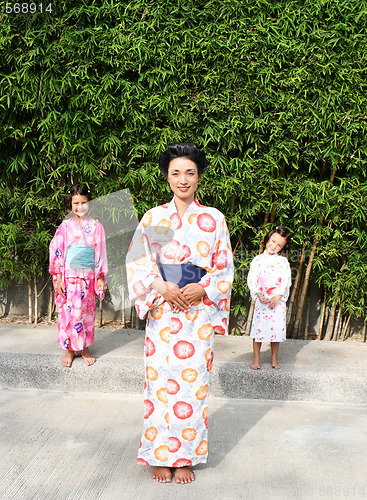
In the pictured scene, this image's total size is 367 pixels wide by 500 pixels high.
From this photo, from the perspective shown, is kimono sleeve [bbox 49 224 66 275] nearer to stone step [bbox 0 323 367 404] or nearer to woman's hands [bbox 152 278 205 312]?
stone step [bbox 0 323 367 404]

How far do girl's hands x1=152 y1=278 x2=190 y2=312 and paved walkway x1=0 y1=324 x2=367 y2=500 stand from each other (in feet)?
2.86

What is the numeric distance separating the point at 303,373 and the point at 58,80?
2.97m

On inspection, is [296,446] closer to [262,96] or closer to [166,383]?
[166,383]

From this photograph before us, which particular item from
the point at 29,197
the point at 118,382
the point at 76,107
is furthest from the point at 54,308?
the point at 76,107

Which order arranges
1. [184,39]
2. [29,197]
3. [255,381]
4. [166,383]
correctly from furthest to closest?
[29,197], [184,39], [255,381], [166,383]

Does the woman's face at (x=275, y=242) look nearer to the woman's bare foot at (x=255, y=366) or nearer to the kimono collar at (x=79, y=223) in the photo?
the woman's bare foot at (x=255, y=366)

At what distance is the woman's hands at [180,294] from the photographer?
102 inches

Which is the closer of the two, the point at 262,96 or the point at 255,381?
the point at 255,381

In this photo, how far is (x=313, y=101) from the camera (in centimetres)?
421

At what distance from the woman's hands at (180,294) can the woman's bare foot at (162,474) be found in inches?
31.9

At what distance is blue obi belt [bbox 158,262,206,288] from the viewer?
2662mm

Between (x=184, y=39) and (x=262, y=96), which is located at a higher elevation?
(x=184, y=39)

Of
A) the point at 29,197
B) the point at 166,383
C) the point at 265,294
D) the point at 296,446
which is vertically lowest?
the point at 296,446

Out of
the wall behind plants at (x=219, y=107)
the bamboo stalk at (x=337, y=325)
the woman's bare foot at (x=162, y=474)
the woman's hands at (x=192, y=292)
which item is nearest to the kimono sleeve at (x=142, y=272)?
the woman's hands at (x=192, y=292)
